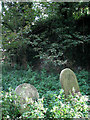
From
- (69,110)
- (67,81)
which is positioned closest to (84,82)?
(67,81)

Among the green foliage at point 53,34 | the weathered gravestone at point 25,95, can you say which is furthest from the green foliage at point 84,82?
the weathered gravestone at point 25,95

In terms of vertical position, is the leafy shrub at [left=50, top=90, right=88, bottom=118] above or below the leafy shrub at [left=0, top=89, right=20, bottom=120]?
below

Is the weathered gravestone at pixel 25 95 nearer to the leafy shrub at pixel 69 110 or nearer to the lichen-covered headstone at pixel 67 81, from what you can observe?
the leafy shrub at pixel 69 110

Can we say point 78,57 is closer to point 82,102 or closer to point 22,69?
point 22,69

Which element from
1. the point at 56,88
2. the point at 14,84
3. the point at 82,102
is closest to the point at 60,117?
the point at 82,102

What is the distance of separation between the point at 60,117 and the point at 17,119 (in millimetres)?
686

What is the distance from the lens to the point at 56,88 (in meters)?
3.47

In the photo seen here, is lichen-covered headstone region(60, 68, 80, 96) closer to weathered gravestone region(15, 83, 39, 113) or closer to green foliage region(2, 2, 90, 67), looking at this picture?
weathered gravestone region(15, 83, 39, 113)

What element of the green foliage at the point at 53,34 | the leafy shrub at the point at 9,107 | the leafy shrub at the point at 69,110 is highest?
the green foliage at the point at 53,34

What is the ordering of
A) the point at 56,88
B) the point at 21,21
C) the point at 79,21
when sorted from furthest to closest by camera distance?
the point at 79,21 → the point at 21,21 → the point at 56,88

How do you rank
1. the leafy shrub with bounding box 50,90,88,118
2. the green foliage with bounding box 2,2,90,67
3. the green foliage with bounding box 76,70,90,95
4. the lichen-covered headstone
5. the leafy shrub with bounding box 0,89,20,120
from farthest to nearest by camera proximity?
the green foliage with bounding box 2,2,90,67, the green foliage with bounding box 76,70,90,95, the lichen-covered headstone, the leafy shrub with bounding box 50,90,88,118, the leafy shrub with bounding box 0,89,20,120

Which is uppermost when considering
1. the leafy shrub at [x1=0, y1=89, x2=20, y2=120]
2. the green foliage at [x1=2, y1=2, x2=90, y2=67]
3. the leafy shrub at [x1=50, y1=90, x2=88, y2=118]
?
the green foliage at [x1=2, y1=2, x2=90, y2=67]

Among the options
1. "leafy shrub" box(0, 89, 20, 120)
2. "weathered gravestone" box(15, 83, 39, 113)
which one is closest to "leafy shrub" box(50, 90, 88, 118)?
"weathered gravestone" box(15, 83, 39, 113)

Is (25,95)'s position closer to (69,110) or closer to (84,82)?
(69,110)
